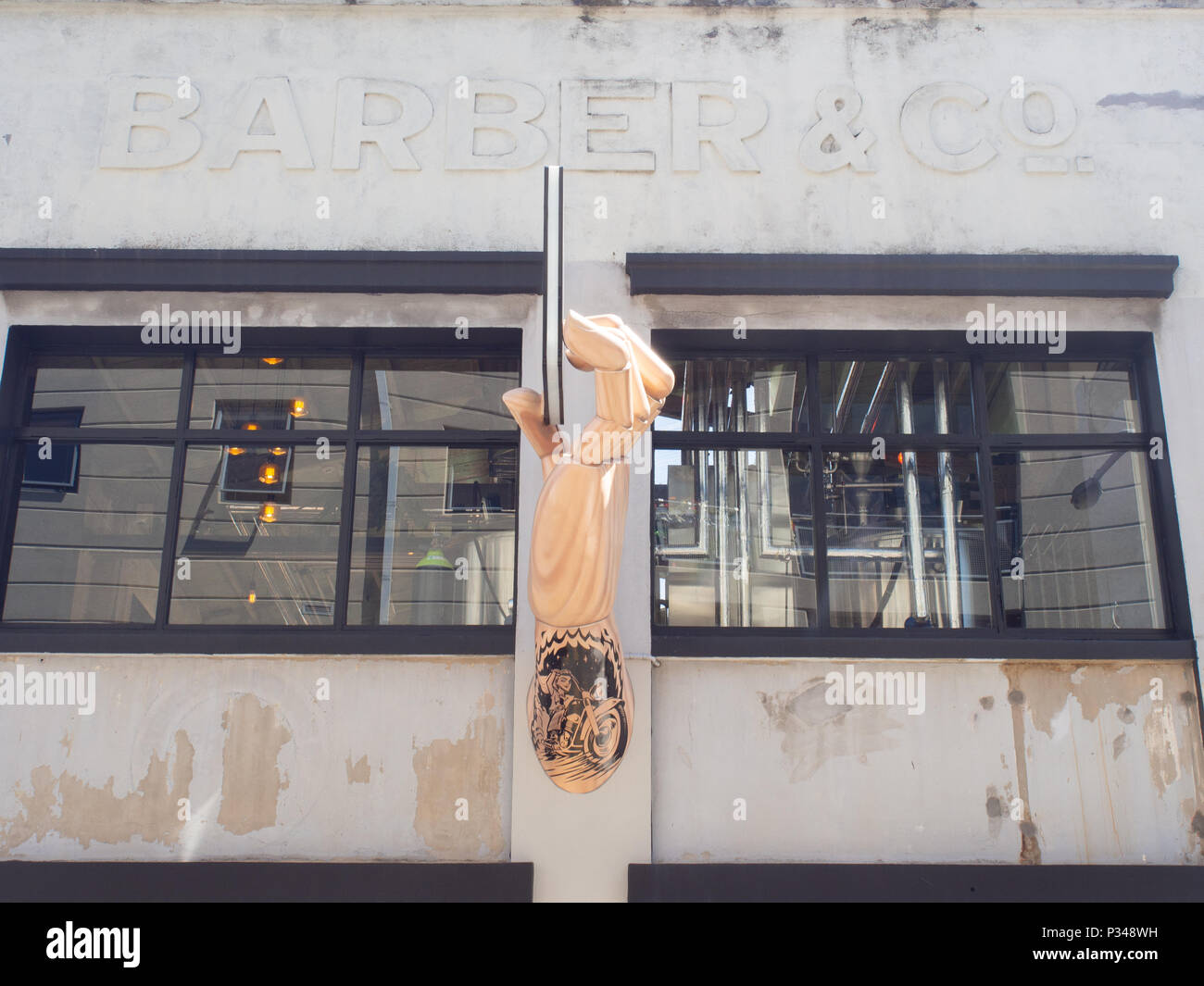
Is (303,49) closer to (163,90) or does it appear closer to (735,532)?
(163,90)

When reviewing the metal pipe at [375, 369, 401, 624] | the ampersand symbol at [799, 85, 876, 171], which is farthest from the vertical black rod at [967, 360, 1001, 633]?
the metal pipe at [375, 369, 401, 624]

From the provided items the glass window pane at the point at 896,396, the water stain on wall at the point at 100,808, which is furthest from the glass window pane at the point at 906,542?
the water stain on wall at the point at 100,808

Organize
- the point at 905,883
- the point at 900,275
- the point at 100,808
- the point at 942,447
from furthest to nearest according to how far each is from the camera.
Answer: the point at 942,447, the point at 900,275, the point at 100,808, the point at 905,883

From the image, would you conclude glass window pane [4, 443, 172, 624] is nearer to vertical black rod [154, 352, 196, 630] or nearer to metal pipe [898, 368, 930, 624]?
vertical black rod [154, 352, 196, 630]

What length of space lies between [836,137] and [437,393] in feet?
9.94

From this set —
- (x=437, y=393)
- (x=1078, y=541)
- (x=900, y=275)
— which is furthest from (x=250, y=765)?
(x=1078, y=541)

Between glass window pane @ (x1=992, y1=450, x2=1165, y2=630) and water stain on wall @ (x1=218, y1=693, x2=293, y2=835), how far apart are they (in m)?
4.28

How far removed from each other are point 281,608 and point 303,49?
3.64 m

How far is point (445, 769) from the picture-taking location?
16.6 ft

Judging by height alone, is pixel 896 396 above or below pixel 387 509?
above

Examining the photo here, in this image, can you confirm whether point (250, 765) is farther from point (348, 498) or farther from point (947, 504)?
point (947, 504)

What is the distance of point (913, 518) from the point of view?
5.71 m

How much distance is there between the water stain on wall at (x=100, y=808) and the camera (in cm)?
501

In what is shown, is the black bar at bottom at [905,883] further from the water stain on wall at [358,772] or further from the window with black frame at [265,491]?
the window with black frame at [265,491]
